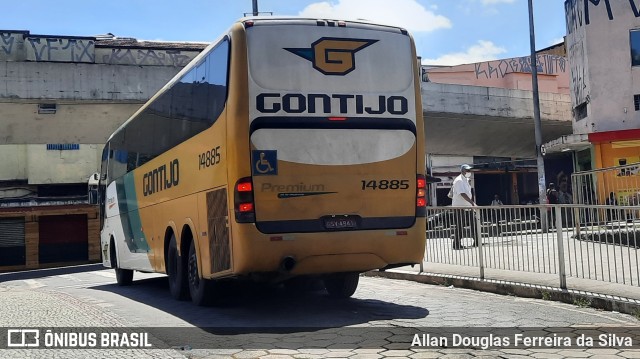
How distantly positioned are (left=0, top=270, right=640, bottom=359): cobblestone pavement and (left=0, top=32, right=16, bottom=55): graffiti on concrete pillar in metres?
17.7

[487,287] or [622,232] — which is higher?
[622,232]

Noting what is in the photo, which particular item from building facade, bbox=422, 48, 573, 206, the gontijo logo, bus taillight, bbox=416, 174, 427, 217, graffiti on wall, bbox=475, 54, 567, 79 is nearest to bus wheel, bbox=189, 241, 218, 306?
bus taillight, bbox=416, 174, 427, 217

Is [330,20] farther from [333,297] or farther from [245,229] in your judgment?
[333,297]

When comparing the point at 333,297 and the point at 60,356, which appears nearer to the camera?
the point at 60,356

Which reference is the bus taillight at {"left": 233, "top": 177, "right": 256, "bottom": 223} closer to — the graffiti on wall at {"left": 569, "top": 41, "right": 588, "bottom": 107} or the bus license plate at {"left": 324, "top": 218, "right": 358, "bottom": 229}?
the bus license plate at {"left": 324, "top": 218, "right": 358, "bottom": 229}

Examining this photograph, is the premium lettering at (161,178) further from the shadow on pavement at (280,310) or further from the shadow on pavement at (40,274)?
the shadow on pavement at (40,274)

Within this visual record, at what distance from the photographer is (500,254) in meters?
10.2

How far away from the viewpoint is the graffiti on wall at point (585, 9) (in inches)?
1051

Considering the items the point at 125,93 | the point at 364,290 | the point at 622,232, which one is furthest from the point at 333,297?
the point at 125,93

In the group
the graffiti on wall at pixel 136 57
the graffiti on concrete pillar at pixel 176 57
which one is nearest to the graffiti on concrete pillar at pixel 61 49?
the graffiti on wall at pixel 136 57

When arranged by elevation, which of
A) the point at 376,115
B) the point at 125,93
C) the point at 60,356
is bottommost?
the point at 60,356

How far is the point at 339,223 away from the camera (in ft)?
25.9

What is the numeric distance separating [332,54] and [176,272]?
4.41m

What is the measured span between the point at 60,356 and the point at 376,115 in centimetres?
446
